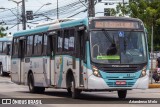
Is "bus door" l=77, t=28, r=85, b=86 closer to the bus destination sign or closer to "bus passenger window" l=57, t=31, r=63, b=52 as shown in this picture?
the bus destination sign

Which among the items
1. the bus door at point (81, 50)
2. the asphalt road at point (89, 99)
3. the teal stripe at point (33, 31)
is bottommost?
the asphalt road at point (89, 99)

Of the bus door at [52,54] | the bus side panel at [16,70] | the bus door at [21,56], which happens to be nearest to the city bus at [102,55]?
the bus door at [52,54]

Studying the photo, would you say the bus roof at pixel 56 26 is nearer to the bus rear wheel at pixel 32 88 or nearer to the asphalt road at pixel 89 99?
the bus rear wheel at pixel 32 88

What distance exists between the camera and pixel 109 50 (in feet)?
62.4

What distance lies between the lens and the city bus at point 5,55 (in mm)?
43531

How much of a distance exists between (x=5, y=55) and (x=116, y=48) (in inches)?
1038

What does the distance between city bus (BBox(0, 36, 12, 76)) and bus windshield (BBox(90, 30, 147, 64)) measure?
24.7 meters

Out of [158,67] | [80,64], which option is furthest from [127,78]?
[158,67]

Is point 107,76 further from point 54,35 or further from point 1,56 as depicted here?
point 1,56

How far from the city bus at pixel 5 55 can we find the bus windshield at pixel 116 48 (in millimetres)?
24743

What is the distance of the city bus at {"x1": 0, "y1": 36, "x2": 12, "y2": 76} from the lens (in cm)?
4353

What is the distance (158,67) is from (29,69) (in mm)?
9878

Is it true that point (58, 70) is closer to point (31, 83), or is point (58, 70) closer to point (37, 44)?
point (37, 44)

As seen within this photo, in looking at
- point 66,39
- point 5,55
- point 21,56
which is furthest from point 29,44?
point 5,55
